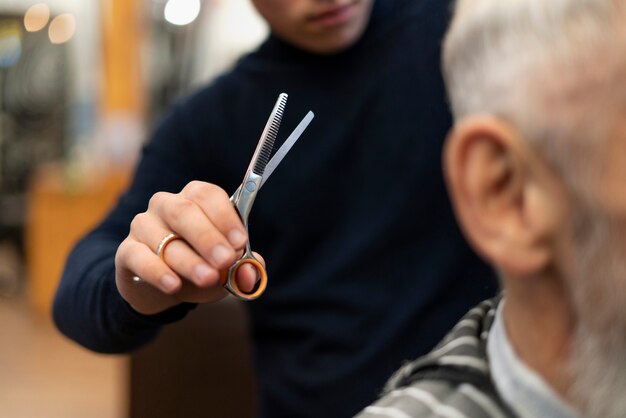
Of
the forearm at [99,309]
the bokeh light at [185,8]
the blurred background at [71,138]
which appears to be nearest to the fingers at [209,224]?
the forearm at [99,309]

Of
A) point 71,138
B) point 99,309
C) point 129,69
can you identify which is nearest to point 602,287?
point 99,309

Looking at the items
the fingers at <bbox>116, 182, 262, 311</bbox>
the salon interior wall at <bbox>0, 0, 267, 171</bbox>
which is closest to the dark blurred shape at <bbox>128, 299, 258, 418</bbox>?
the fingers at <bbox>116, 182, 262, 311</bbox>

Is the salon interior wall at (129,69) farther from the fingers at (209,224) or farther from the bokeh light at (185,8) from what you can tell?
the fingers at (209,224)

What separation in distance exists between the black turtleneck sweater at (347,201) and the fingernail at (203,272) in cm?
10

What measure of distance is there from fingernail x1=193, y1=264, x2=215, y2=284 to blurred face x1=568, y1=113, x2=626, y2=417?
286mm

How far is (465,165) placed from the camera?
66cm

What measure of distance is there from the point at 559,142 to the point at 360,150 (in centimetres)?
29

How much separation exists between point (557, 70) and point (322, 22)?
379mm

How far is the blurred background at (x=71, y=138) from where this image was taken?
353 cm

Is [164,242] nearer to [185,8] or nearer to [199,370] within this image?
[199,370]

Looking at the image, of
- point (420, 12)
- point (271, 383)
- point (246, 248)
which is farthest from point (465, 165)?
point (271, 383)

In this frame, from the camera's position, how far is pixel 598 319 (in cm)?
66

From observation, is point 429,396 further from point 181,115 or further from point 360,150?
point 181,115

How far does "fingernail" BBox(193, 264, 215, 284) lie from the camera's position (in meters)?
0.67
